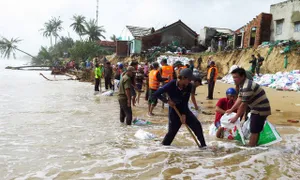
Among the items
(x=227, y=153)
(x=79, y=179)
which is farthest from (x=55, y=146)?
(x=227, y=153)

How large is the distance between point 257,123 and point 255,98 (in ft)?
1.37

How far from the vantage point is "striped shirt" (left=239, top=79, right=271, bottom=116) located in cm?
397

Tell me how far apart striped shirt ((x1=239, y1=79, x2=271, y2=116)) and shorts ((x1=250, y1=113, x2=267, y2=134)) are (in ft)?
0.24

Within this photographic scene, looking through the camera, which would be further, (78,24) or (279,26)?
(78,24)

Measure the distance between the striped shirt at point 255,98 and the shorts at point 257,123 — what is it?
7cm

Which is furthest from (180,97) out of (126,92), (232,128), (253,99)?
(126,92)

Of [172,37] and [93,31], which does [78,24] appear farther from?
[172,37]

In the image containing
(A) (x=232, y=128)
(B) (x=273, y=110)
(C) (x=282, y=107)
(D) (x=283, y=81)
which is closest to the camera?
(A) (x=232, y=128)

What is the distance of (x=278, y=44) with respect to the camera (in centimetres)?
1686

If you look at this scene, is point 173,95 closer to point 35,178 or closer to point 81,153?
point 81,153

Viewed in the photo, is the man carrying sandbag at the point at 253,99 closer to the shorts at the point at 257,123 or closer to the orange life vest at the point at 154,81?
the shorts at the point at 257,123

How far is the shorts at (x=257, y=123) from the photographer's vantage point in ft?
13.6

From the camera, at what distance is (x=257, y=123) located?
13.7 feet

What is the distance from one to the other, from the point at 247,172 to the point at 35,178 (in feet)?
9.43
